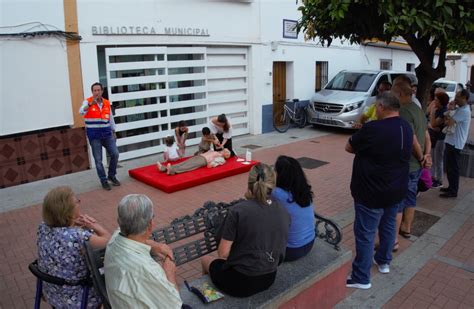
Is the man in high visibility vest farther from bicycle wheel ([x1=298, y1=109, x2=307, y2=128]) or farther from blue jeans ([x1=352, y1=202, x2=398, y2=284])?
bicycle wheel ([x1=298, y1=109, x2=307, y2=128])

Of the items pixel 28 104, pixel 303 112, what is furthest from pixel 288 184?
pixel 303 112

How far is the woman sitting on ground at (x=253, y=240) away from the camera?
2.65m

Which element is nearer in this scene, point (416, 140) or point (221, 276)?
point (221, 276)

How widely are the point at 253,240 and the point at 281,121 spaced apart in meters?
10.4

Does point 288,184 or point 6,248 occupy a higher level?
point 288,184

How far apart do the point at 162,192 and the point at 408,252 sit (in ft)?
12.8

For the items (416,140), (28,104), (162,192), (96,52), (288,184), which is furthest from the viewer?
(96,52)

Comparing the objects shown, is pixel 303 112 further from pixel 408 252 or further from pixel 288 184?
pixel 288 184

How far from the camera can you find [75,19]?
295 inches

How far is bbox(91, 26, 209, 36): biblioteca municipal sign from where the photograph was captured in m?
7.87

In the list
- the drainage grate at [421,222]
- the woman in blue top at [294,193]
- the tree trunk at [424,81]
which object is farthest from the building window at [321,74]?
the woman in blue top at [294,193]

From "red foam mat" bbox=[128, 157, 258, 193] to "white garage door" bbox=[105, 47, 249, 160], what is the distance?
137 cm

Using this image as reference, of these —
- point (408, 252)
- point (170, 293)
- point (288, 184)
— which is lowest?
point (408, 252)

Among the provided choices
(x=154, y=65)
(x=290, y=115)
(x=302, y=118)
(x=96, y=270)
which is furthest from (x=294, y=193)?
(x=302, y=118)
